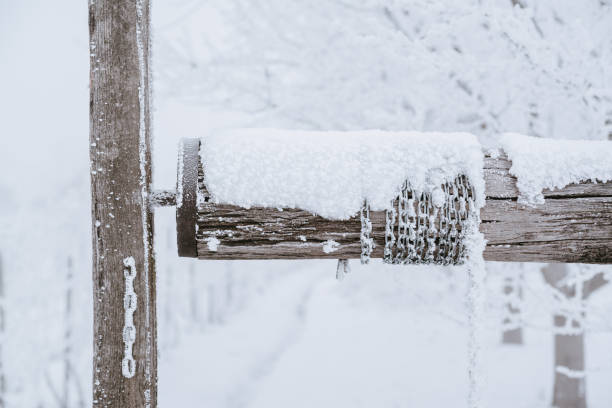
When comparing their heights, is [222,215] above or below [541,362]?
above

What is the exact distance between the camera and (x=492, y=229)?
1428 millimetres

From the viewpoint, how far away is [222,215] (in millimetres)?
1346

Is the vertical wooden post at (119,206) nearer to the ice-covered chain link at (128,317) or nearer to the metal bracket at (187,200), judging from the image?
the ice-covered chain link at (128,317)

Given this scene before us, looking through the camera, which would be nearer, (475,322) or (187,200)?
(187,200)

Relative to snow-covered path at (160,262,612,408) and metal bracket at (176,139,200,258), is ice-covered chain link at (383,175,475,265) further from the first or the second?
snow-covered path at (160,262,612,408)

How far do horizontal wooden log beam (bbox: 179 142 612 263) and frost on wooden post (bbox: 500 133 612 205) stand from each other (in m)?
0.03

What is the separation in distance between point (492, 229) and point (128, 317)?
1392mm

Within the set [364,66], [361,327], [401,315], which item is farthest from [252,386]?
[364,66]

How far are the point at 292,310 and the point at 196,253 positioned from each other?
41.8ft

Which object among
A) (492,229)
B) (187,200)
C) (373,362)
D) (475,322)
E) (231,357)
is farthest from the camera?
(231,357)

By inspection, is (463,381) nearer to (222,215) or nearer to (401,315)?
(401,315)

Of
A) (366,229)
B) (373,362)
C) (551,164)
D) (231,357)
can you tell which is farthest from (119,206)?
(231,357)

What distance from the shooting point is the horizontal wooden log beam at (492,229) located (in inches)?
53.2

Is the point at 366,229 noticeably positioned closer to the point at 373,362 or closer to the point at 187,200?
the point at 187,200
